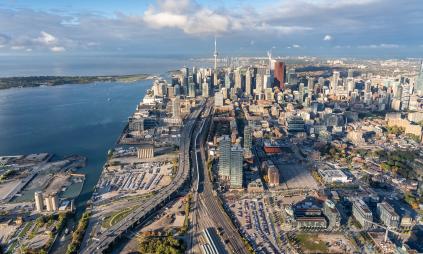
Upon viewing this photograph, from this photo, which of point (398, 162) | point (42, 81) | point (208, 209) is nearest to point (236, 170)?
point (208, 209)

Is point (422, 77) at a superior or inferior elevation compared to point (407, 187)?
superior

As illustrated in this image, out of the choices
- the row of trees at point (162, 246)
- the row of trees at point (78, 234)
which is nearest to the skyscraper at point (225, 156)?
the row of trees at point (162, 246)

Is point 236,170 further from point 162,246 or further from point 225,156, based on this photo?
point 162,246

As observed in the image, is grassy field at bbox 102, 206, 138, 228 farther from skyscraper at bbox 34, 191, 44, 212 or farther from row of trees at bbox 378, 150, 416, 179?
row of trees at bbox 378, 150, 416, 179

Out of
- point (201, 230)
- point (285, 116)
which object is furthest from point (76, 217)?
point (285, 116)

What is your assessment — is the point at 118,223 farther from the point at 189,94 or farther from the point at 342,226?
the point at 189,94

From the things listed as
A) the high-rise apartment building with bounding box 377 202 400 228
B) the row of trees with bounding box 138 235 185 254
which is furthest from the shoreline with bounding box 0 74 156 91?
the high-rise apartment building with bounding box 377 202 400 228
